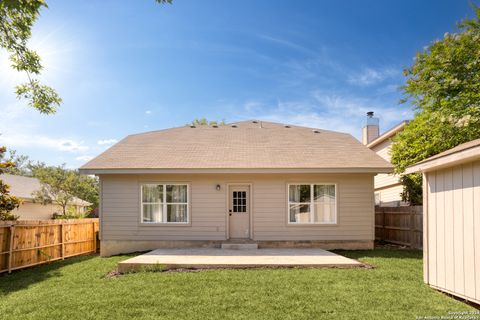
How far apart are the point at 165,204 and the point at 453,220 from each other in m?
8.22

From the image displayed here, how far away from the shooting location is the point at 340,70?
15234 mm

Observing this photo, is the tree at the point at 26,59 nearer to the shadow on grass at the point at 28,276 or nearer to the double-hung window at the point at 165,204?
the double-hung window at the point at 165,204

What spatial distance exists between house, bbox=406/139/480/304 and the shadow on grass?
Answer: 27.1 feet

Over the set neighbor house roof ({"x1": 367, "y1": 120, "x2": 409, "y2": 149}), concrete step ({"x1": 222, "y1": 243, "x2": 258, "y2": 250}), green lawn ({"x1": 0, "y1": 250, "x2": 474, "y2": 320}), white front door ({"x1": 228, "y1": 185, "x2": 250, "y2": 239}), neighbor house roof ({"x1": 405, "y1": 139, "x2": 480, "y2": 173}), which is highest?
neighbor house roof ({"x1": 367, "y1": 120, "x2": 409, "y2": 149})

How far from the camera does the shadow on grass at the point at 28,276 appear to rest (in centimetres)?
677

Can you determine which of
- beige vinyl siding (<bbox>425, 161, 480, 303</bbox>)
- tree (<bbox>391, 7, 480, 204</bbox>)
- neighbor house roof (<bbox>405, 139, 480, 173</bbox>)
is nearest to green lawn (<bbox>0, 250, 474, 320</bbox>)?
beige vinyl siding (<bbox>425, 161, 480, 303</bbox>)

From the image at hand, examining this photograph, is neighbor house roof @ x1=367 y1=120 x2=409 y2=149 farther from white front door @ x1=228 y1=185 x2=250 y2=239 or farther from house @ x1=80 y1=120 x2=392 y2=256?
white front door @ x1=228 y1=185 x2=250 y2=239

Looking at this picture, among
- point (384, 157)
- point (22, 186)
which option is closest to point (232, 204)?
point (384, 157)

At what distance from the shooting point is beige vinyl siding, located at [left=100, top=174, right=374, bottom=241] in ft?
34.4

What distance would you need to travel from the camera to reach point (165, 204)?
10688 millimetres

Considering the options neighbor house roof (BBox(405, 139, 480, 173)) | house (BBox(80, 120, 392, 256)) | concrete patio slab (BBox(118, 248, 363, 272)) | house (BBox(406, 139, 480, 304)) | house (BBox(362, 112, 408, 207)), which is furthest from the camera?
house (BBox(362, 112, 408, 207))

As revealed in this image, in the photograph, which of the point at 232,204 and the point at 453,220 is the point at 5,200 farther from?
the point at 453,220

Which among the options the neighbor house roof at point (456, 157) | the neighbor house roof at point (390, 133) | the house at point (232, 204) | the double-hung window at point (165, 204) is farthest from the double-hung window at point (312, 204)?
the neighbor house roof at point (390, 133)

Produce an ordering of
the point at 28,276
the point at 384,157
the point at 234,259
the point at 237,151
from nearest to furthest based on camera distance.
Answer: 1. the point at 28,276
2. the point at 234,259
3. the point at 237,151
4. the point at 384,157
